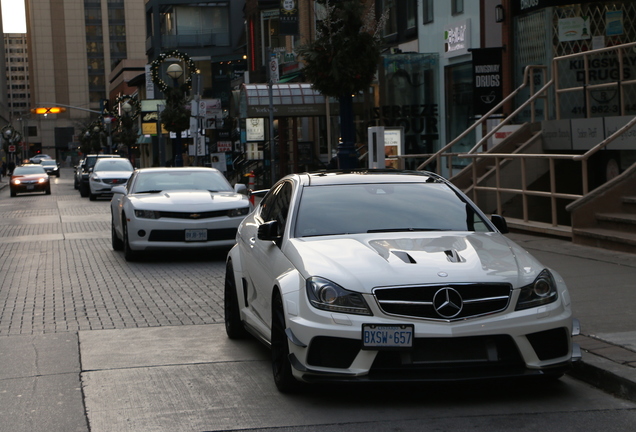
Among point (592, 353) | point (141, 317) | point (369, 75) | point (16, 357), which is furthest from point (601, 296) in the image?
point (369, 75)

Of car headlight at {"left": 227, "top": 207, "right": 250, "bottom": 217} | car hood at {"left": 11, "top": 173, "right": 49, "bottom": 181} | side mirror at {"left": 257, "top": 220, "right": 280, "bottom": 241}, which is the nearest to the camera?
side mirror at {"left": 257, "top": 220, "right": 280, "bottom": 241}

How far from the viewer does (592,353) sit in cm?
696

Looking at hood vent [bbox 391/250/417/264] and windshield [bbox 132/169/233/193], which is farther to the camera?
windshield [bbox 132/169/233/193]

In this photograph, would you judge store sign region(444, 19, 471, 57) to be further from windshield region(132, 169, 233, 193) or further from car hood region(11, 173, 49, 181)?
car hood region(11, 173, 49, 181)

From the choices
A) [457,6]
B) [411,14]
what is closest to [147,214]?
[457,6]

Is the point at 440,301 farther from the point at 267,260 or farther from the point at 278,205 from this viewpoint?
the point at 278,205

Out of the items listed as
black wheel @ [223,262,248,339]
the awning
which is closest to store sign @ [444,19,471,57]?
the awning

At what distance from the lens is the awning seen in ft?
110

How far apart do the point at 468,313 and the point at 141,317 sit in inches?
192

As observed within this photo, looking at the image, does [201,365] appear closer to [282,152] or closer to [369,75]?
[369,75]

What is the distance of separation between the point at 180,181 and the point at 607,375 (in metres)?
11.1

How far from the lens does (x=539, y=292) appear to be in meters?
6.18

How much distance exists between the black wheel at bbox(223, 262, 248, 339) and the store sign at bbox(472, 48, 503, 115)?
1492 centimetres

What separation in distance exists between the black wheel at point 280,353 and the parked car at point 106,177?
31.8m
